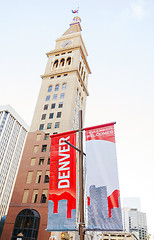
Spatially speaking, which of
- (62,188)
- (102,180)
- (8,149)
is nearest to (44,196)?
(62,188)

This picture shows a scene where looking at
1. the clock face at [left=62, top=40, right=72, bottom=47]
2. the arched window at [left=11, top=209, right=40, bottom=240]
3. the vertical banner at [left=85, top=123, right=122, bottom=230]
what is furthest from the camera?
the clock face at [left=62, top=40, right=72, bottom=47]

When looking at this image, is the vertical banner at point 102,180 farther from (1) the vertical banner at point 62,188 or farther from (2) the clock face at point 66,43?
(2) the clock face at point 66,43

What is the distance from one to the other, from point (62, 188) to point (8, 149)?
14140 centimetres

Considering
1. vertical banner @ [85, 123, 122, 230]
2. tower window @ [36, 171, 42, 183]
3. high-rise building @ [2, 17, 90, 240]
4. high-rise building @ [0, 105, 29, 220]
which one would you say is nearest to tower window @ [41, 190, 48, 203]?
high-rise building @ [2, 17, 90, 240]

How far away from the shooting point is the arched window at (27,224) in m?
34.9

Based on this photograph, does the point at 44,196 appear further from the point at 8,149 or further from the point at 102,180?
the point at 8,149

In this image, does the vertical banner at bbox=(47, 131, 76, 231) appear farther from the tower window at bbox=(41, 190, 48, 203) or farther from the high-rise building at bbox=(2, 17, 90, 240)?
the tower window at bbox=(41, 190, 48, 203)

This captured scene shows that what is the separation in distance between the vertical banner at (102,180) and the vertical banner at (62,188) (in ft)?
3.36

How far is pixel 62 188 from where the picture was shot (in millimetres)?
12109

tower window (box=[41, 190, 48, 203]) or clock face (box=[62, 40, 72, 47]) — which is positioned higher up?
clock face (box=[62, 40, 72, 47])

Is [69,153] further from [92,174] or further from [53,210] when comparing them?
[53,210]

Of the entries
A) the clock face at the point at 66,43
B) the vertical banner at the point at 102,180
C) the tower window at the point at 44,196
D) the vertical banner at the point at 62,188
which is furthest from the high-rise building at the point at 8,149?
the vertical banner at the point at 102,180

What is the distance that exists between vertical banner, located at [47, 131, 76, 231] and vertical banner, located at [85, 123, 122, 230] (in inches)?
40.3

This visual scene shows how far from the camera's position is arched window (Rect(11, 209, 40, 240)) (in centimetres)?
3488
